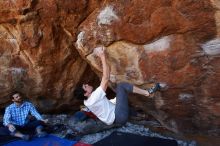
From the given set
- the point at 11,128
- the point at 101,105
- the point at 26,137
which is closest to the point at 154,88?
the point at 101,105

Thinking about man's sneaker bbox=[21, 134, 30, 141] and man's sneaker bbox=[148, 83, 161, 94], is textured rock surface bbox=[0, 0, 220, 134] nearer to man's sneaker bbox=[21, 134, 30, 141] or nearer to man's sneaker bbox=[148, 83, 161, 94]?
man's sneaker bbox=[148, 83, 161, 94]

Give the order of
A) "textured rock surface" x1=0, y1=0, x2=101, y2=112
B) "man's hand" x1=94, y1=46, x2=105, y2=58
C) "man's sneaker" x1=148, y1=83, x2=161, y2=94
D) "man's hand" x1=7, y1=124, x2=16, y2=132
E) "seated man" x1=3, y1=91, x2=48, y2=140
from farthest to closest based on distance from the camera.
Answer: "seated man" x1=3, y1=91, x2=48, y2=140, "man's hand" x1=7, y1=124, x2=16, y2=132, "textured rock surface" x1=0, y1=0, x2=101, y2=112, "man's hand" x1=94, y1=46, x2=105, y2=58, "man's sneaker" x1=148, y1=83, x2=161, y2=94

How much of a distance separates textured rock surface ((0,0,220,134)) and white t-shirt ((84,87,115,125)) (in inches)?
28.6

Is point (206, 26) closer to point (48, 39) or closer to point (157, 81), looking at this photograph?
point (157, 81)

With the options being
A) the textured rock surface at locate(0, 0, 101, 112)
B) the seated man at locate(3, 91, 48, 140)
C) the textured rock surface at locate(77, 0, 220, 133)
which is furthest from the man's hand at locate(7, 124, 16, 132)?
the textured rock surface at locate(77, 0, 220, 133)

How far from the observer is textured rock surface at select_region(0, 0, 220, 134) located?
478 cm

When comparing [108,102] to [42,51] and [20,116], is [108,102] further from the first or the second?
[20,116]

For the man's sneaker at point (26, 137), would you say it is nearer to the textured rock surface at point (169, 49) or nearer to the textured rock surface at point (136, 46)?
the textured rock surface at point (136, 46)

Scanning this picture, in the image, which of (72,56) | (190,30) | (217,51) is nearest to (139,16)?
(190,30)

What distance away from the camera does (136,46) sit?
5.13 m

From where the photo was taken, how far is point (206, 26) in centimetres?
466

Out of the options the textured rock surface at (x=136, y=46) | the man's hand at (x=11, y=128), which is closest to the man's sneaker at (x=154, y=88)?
the textured rock surface at (x=136, y=46)

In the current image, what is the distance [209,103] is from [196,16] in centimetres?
128

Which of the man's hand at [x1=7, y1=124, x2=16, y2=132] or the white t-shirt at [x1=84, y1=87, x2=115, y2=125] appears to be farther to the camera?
the man's hand at [x1=7, y1=124, x2=16, y2=132]
